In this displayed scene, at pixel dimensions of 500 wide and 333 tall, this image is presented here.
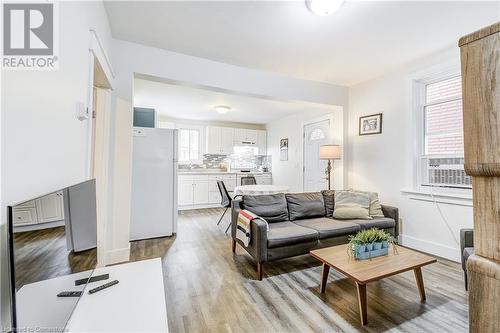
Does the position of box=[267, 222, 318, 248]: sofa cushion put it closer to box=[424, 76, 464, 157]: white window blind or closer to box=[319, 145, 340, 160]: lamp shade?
box=[319, 145, 340, 160]: lamp shade

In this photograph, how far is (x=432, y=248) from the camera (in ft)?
9.86

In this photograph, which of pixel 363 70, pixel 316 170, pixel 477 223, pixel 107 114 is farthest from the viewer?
pixel 316 170

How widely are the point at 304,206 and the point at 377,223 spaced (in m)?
0.92

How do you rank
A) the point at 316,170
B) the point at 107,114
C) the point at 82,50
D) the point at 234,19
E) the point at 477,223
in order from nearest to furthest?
1. the point at 477,223
2. the point at 82,50
3. the point at 234,19
4. the point at 107,114
5. the point at 316,170

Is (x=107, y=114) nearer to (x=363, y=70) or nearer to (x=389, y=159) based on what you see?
(x=363, y=70)

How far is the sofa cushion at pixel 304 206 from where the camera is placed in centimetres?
320

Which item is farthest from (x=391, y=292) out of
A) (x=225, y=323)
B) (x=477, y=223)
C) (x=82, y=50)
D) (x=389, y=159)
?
(x=82, y=50)

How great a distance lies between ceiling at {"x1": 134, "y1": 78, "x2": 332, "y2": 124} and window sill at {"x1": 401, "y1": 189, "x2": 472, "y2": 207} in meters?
2.06

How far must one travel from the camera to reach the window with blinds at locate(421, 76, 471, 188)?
9.29 ft

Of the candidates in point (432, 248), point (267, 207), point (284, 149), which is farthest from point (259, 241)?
point (284, 149)

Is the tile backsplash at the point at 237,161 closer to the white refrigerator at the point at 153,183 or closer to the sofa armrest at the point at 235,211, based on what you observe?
the white refrigerator at the point at 153,183

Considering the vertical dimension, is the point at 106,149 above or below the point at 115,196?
above

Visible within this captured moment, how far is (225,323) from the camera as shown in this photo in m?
1.74

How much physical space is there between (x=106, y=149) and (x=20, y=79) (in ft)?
6.46
